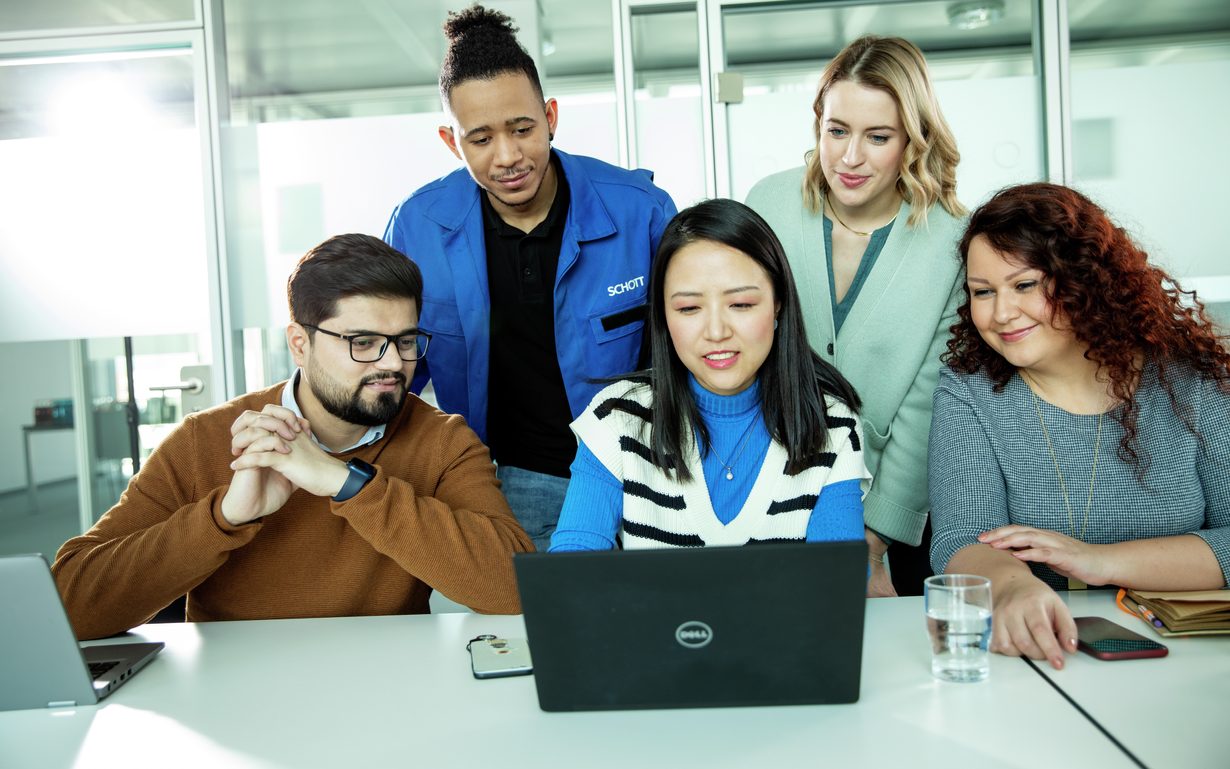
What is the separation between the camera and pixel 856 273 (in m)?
2.00

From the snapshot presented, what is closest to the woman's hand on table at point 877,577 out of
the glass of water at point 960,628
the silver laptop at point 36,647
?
the glass of water at point 960,628

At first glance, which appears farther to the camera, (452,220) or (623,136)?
(623,136)

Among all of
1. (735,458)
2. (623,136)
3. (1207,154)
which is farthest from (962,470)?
(1207,154)

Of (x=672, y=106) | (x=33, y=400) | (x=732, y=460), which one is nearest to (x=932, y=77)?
(x=672, y=106)

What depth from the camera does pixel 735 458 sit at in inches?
62.9

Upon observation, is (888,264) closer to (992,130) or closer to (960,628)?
(960,628)

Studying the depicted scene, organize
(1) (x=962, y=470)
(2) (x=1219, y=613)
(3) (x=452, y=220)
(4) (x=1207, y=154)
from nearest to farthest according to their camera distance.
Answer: (2) (x=1219, y=613), (1) (x=962, y=470), (3) (x=452, y=220), (4) (x=1207, y=154)

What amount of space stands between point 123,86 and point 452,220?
2.03 m

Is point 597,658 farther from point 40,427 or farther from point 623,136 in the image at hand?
point 40,427

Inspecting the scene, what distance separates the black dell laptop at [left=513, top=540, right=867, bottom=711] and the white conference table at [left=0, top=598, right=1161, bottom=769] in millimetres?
35

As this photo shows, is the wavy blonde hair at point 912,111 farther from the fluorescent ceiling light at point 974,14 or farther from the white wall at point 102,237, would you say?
the white wall at point 102,237

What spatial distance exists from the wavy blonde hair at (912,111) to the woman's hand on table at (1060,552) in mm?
816

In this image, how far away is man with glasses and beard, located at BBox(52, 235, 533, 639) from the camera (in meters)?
1.46

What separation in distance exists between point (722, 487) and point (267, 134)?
8.22 ft
